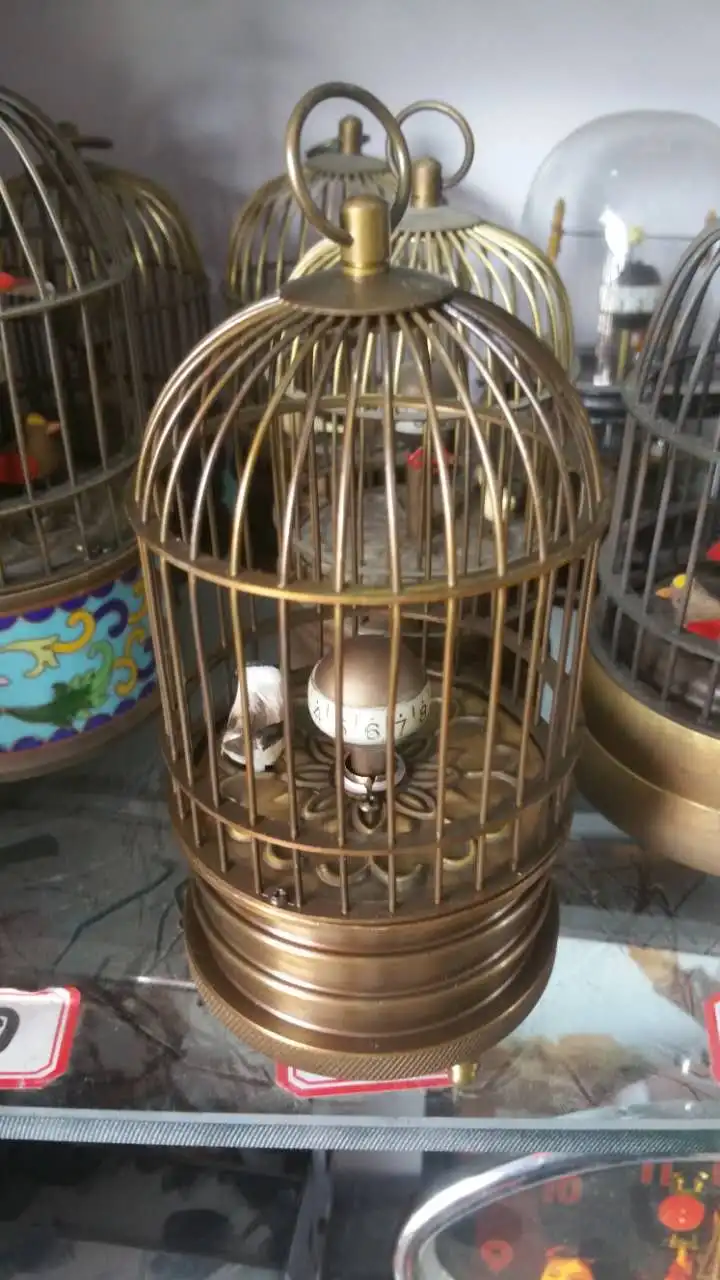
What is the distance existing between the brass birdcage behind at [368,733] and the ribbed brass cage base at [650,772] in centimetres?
7

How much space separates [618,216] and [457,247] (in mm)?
345

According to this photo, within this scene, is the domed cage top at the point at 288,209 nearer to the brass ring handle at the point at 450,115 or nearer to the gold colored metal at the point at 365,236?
the brass ring handle at the point at 450,115

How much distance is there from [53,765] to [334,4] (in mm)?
733

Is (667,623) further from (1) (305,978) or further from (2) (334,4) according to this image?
(2) (334,4)

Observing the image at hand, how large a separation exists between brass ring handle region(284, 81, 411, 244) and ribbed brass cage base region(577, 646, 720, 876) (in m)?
0.38

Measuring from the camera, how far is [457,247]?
91 centimetres

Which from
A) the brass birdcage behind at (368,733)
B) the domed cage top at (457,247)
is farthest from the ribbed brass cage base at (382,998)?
the domed cage top at (457,247)

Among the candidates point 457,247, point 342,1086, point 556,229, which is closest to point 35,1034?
point 342,1086

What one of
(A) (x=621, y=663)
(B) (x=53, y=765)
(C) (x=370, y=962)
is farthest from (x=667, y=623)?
(B) (x=53, y=765)

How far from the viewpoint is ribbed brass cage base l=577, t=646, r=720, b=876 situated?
0.73 m

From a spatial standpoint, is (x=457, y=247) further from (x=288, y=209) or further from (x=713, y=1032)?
(x=713, y=1032)

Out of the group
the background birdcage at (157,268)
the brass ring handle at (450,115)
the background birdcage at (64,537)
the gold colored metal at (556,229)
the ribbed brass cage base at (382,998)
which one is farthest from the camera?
the gold colored metal at (556,229)

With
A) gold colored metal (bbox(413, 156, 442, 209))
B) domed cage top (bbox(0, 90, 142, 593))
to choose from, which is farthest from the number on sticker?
gold colored metal (bbox(413, 156, 442, 209))

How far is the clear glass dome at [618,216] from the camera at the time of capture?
1.07 m
